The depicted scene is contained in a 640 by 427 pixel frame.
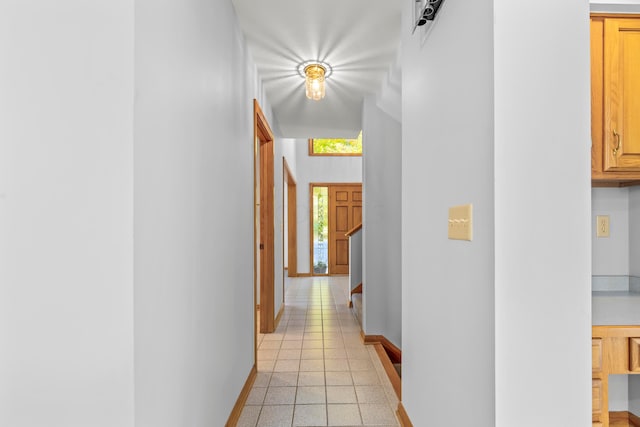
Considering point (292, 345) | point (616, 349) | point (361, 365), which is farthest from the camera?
point (292, 345)

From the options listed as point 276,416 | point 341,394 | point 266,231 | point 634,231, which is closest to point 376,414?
point 341,394

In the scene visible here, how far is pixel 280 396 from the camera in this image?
7.79ft

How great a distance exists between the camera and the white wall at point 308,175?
7895 mm

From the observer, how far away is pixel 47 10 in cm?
81

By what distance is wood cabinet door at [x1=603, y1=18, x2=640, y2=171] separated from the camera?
1.69m

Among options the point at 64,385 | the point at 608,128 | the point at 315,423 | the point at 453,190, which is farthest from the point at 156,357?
the point at 608,128

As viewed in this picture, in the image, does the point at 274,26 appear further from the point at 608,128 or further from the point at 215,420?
the point at 215,420

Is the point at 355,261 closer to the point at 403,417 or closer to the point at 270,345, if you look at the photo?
the point at 270,345

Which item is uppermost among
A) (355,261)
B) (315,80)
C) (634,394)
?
(315,80)

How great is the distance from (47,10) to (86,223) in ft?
1.55

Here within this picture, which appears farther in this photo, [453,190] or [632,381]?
[632,381]

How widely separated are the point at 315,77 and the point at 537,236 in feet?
7.67

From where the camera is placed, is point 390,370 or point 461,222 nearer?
point 461,222

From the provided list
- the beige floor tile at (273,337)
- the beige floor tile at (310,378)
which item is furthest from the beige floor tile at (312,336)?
the beige floor tile at (310,378)
